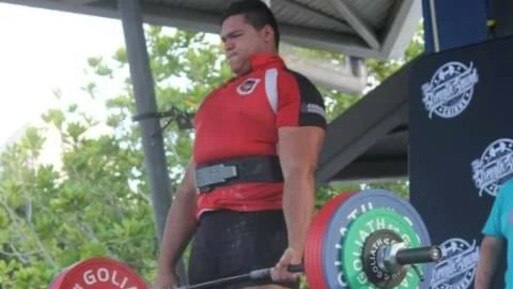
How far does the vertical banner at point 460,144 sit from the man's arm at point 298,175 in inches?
75.4

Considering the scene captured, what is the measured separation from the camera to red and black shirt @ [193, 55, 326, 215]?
3422 mm

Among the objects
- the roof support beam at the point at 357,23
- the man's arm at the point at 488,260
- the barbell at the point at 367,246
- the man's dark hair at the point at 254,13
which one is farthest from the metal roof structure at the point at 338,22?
the barbell at the point at 367,246

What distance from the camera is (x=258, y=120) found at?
3434mm

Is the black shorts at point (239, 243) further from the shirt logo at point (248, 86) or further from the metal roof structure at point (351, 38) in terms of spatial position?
the metal roof structure at point (351, 38)

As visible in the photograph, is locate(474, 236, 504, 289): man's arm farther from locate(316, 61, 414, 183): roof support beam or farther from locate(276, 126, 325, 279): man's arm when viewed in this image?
locate(316, 61, 414, 183): roof support beam

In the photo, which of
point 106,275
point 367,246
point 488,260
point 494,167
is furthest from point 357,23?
point 367,246

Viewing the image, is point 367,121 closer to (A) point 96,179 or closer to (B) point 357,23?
(B) point 357,23

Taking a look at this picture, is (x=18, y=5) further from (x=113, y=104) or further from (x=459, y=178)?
(x=113, y=104)

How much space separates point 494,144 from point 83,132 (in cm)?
927

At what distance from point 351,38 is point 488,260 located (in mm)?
6703

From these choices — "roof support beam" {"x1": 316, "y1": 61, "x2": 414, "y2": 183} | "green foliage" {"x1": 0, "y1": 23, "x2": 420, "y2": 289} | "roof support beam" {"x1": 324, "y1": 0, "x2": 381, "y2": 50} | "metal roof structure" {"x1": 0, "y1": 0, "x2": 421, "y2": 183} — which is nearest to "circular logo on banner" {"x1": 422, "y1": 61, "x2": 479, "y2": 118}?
"metal roof structure" {"x1": 0, "y1": 0, "x2": 421, "y2": 183}

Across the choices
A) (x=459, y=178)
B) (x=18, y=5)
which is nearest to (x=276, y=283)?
(x=459, y=178)

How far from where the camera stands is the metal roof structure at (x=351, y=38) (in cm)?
773

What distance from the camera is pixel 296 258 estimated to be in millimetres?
3166
